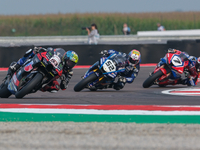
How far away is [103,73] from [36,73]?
2179 mm

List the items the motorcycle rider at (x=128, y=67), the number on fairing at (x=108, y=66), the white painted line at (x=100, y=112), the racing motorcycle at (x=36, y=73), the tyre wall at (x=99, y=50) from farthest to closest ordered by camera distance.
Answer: the tyre wall at (x=99, y=50) → the motorcycle rider at (x=128, y=67) → the number on fairing at (x=108, y=66) → the racing motorcycle at (x=36, y=73) → the white painted line at (x=100, y=112)

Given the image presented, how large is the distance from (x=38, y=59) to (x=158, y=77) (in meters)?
3.67

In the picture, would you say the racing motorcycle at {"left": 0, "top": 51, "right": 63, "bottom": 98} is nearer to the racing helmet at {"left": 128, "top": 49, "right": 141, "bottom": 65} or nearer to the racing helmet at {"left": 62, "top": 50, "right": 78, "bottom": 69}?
the racing helmet at {"left": 62, "top": 50, "right": 78, "bottom": 69}

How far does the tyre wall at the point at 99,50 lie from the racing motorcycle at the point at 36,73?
859 centimetres

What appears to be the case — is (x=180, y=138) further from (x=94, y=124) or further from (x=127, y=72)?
(x=127, y=72)

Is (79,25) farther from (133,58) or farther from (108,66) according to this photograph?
(108,66)

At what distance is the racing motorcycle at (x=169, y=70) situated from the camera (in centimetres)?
1013

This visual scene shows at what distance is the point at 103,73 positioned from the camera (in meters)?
9.36

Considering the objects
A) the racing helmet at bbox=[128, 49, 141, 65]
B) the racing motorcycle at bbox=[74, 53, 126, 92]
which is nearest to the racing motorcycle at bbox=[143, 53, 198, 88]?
the racing helmet at bbox=[128, 49, 141, 65]

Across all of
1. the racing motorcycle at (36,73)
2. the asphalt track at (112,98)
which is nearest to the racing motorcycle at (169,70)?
the asphalt track at (112,98)

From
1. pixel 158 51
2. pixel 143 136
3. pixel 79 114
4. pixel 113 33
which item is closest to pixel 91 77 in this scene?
pixel 79 114

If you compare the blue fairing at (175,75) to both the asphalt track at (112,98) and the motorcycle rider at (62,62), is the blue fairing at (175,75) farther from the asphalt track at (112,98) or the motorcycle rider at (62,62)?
the motorcycle rider at (62,62)

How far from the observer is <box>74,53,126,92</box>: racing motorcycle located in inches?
367

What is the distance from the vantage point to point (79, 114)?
626 cm
